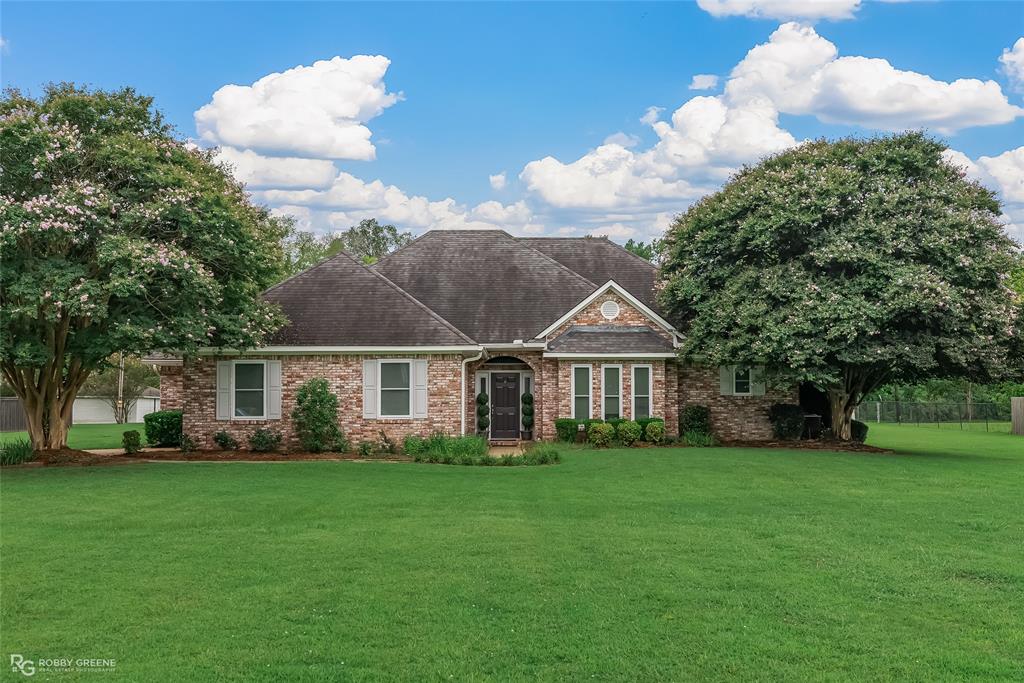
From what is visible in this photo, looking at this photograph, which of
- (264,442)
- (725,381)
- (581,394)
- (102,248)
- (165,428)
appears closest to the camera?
(102,248)

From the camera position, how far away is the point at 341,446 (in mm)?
23781

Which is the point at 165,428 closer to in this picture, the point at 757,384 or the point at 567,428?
the point at 567,428

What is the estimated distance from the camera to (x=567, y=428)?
25641mm

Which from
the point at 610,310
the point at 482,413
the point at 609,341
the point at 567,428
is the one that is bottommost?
the point at 567,428

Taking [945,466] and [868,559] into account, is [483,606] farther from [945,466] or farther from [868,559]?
[945,466]

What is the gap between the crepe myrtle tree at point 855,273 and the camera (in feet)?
74.4

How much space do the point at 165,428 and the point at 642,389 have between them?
14126 millimetres

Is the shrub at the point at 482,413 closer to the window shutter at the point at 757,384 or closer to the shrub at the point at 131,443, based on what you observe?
the window shutter at the point at 757,384

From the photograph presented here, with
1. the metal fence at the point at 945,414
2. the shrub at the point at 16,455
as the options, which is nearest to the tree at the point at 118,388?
the shrub at the point at 16,455

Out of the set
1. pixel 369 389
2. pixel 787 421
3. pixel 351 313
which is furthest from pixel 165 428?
pixel 787 421

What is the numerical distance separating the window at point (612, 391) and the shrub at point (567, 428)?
107 cm

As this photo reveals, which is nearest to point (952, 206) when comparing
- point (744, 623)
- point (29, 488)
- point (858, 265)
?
point (858, 265)

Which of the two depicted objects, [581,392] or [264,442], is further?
[581,392]

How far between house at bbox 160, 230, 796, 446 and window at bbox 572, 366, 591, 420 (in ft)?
0.10
